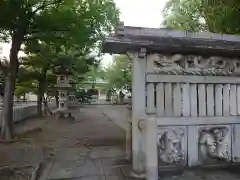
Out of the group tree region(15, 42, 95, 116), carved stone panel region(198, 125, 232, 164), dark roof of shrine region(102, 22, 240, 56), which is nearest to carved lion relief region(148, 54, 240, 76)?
dark roof of shrine region(102, 22, 240, 56)

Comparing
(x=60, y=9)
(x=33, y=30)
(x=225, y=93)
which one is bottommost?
(x=225, y=93)

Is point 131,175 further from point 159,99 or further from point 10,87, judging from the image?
point 10,87

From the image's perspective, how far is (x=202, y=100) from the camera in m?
4.65

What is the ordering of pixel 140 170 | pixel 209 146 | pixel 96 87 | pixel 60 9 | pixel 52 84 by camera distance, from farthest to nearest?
pixel 96 87, pixel 52 84, pixel 60 9, pixel 209 146, pixel 140 170

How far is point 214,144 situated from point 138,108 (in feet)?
5.71

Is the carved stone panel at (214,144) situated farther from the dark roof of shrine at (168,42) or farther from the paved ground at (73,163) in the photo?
the dark roof of shrine at (168,42)

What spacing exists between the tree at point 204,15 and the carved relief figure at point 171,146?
455cm

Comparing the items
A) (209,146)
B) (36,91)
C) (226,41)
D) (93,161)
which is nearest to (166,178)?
(209,146)

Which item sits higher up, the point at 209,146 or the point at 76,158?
the point at 209,146

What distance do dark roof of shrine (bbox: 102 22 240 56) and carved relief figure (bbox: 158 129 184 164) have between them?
Answer: 158 centimetres

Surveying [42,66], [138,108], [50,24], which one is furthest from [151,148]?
[42,66]

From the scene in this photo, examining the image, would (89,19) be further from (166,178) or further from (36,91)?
(36,91)

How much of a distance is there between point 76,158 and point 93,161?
56cm

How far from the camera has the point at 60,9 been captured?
8016 mm
